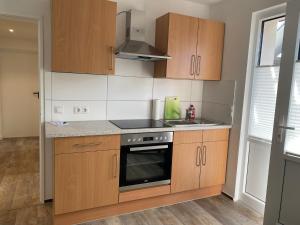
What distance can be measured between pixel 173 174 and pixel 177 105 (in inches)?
36.5

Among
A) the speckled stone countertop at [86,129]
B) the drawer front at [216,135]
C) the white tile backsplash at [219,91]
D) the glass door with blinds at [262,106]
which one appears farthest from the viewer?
the white tile backsplash at [219,91]

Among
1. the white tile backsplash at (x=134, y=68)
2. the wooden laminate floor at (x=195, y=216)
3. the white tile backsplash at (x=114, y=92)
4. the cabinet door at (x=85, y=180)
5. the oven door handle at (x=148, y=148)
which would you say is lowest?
the wooden laminate floor at (x=195, y=216)

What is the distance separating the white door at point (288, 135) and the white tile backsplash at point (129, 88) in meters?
1.45

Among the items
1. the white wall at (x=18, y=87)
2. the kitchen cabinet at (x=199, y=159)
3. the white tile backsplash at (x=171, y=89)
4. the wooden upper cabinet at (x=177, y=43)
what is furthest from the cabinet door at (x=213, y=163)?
the white wall at (x=18, y=87)

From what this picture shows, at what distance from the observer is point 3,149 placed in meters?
4.44

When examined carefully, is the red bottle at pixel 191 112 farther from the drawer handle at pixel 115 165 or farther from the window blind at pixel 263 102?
the drawer handle at pixel 115 165

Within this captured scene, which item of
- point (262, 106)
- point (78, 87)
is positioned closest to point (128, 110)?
point (78, 87)

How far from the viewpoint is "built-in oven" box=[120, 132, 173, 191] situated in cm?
233

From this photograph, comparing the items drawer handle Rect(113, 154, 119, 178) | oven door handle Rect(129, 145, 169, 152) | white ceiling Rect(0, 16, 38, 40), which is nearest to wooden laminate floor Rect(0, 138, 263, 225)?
drawer handle Rect(113, 154, 119, 178)

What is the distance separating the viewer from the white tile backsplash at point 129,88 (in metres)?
2.73

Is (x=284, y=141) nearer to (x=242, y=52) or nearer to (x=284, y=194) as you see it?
(x=284, y=194)

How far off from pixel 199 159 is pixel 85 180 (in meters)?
1.28

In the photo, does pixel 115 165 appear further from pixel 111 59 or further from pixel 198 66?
pixel 198 66

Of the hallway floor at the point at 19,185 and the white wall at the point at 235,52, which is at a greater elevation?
the white wall at the point at 235,52
